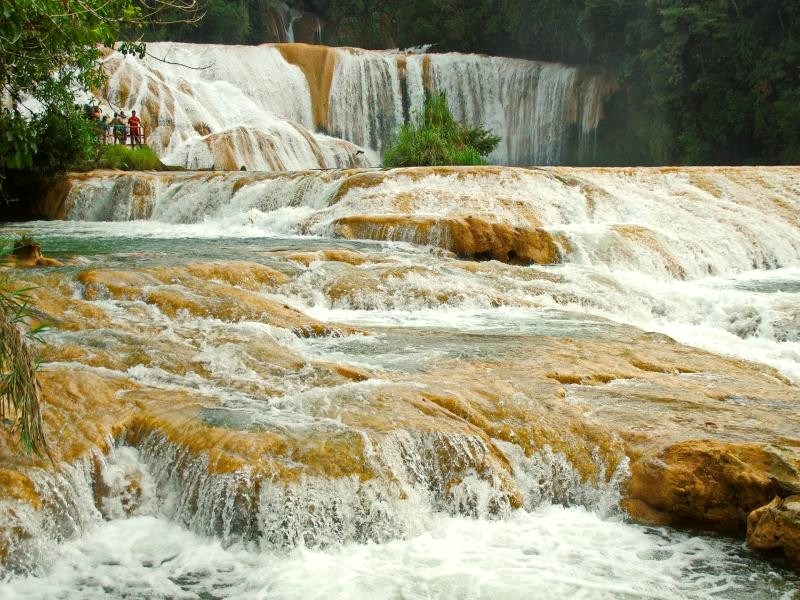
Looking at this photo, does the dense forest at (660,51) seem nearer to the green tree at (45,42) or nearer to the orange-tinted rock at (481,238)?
the orange-tinted rock at (481,238)

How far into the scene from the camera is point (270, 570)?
427cm

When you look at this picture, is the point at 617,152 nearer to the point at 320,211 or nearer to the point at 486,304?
the point at 320,211

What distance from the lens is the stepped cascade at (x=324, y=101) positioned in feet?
73.9

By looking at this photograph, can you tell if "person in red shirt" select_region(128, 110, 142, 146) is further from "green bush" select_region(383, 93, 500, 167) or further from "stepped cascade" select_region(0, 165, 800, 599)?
"stepped cascade" select_region(0, 165, 800, 599)

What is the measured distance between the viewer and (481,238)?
12.3m

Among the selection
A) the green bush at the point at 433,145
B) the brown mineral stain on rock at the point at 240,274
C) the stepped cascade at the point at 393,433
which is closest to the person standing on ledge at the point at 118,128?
the green bush at the point at 433,145

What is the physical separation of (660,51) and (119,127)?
15734mm

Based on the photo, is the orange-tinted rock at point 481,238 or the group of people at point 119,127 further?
the group of people at point 119,127

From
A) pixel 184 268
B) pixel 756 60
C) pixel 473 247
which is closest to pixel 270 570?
pixel 184 268

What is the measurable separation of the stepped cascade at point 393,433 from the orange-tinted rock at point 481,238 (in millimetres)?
1902

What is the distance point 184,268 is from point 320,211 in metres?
5.41

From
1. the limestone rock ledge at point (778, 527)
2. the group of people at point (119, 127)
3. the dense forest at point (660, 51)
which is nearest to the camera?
the limestone rock ledge at point (778, 527)

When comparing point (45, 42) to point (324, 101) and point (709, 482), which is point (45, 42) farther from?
point (324, 101)

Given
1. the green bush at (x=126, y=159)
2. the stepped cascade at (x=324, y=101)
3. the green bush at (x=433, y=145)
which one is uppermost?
the stepped cascade at (x=324, y=101)
